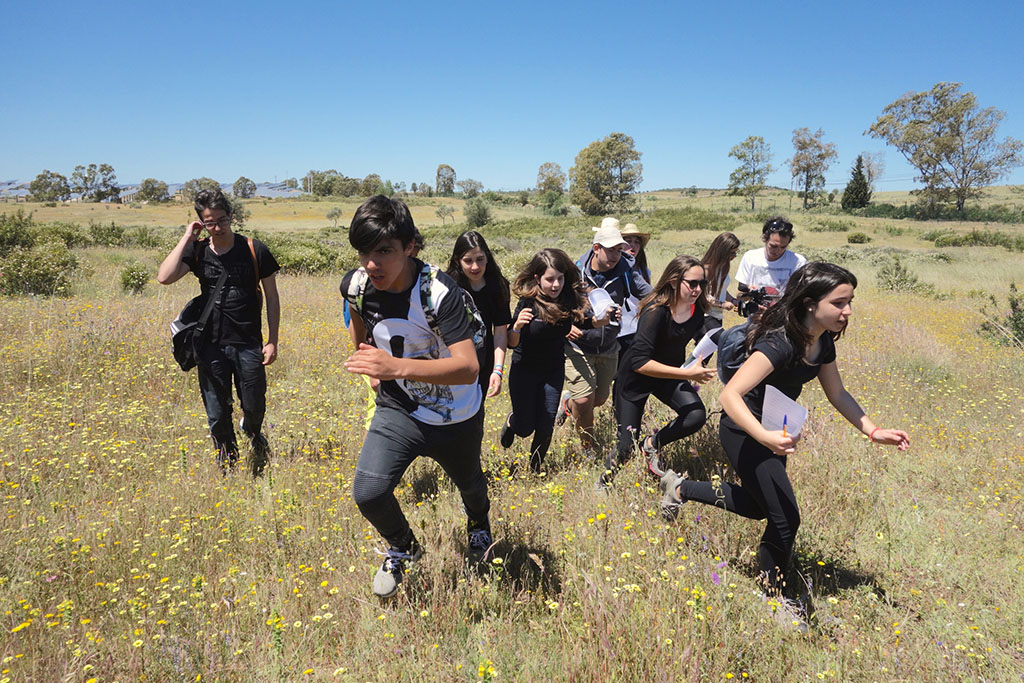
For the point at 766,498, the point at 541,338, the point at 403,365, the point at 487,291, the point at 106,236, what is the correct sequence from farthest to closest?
the point at 106,236 → the point at 541,338 → the point at 487,291 → the point at 766,498 → the point at 403,365

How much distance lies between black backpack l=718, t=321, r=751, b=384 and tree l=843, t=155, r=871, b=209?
71.4m

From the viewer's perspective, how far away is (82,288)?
11664 millimetres

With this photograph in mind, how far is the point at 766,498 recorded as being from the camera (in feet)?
9.32

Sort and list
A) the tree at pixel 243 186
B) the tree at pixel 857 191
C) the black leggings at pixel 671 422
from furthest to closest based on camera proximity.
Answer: the tree at pixel 243 186, the tree at pixel 857 191, the black leggings at pixel 671 422

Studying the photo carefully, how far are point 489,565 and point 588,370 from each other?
205 centimetres

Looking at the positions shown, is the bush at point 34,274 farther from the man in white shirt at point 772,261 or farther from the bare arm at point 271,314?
the man in white shirt at point 772,261

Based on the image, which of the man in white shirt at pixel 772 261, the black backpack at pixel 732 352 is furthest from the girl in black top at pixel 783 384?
the man in white shirt at pixel 772 261

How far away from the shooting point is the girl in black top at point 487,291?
3908 mm

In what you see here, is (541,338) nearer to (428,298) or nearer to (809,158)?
(428,298)

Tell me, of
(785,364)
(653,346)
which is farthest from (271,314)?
(785,364)

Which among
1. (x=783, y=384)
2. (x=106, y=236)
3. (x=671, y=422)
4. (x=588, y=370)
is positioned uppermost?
(x=106, y=236)

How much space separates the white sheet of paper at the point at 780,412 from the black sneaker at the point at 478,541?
167 cm

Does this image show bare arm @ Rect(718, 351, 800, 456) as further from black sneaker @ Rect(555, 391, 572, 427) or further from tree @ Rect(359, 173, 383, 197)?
tree @ Rect(359, 173, 383, 197)

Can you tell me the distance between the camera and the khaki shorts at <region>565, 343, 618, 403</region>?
4.58 meters
